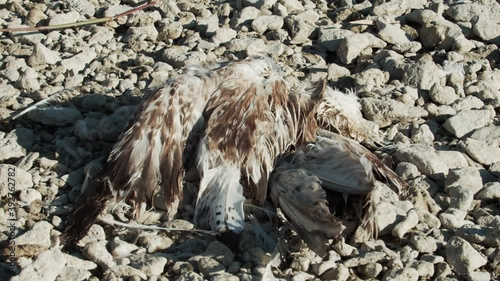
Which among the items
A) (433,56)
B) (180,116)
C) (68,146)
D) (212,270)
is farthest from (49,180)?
(433,56)

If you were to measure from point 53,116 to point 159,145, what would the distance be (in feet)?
2.70

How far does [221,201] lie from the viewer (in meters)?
4.17

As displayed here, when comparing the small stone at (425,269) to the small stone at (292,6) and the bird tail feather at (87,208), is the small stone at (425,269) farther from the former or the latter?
the small stone at (292,6)

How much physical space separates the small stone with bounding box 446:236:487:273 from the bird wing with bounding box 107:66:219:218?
4.12ft

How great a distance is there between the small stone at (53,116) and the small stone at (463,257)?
2.12 m

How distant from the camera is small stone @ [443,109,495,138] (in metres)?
4.89

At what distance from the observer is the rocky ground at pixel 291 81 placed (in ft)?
12.8

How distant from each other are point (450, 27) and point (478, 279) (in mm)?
2297

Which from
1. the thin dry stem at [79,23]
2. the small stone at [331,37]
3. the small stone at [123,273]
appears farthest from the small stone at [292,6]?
the small stone at [123,273]

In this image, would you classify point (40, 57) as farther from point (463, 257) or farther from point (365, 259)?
point (463, 257)

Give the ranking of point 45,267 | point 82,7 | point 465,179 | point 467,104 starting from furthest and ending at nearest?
point 82,7 < point 467,104 < point 465,179 < point 45,267

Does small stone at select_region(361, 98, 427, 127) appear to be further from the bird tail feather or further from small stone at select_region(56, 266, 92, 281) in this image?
small stone at select_region(56, 266, 92, 281)

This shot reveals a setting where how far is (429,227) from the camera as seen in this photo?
4.19 meters

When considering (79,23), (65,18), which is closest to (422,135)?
(79,23)
